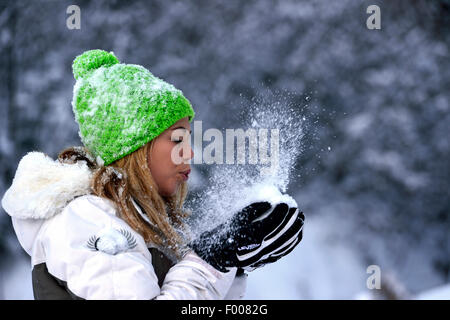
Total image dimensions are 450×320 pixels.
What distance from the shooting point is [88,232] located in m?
0.72

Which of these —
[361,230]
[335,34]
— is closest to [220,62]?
[335,34]

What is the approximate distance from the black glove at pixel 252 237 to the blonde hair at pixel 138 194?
98 mm

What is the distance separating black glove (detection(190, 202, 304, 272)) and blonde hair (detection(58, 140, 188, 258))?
0.32 ft

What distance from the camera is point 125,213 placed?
31.0 inches

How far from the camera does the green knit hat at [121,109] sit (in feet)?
2.77

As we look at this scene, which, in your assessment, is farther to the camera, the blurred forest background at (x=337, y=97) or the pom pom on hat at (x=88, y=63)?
the blurred forest background at (x=337, y=97)

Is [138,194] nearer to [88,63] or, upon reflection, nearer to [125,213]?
[125,213]

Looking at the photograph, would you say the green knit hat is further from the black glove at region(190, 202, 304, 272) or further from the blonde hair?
the black glove at region(190, 202, 304, 272)

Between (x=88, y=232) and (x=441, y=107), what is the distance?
2.16m

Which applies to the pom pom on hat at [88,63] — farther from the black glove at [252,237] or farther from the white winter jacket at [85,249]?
the black glove at [252,237]

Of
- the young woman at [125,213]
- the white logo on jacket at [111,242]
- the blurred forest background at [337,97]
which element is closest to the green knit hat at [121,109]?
the young woman at [125,213]

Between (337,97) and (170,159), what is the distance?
64.9 inches

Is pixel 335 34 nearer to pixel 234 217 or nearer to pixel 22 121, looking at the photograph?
pixel 22 121
